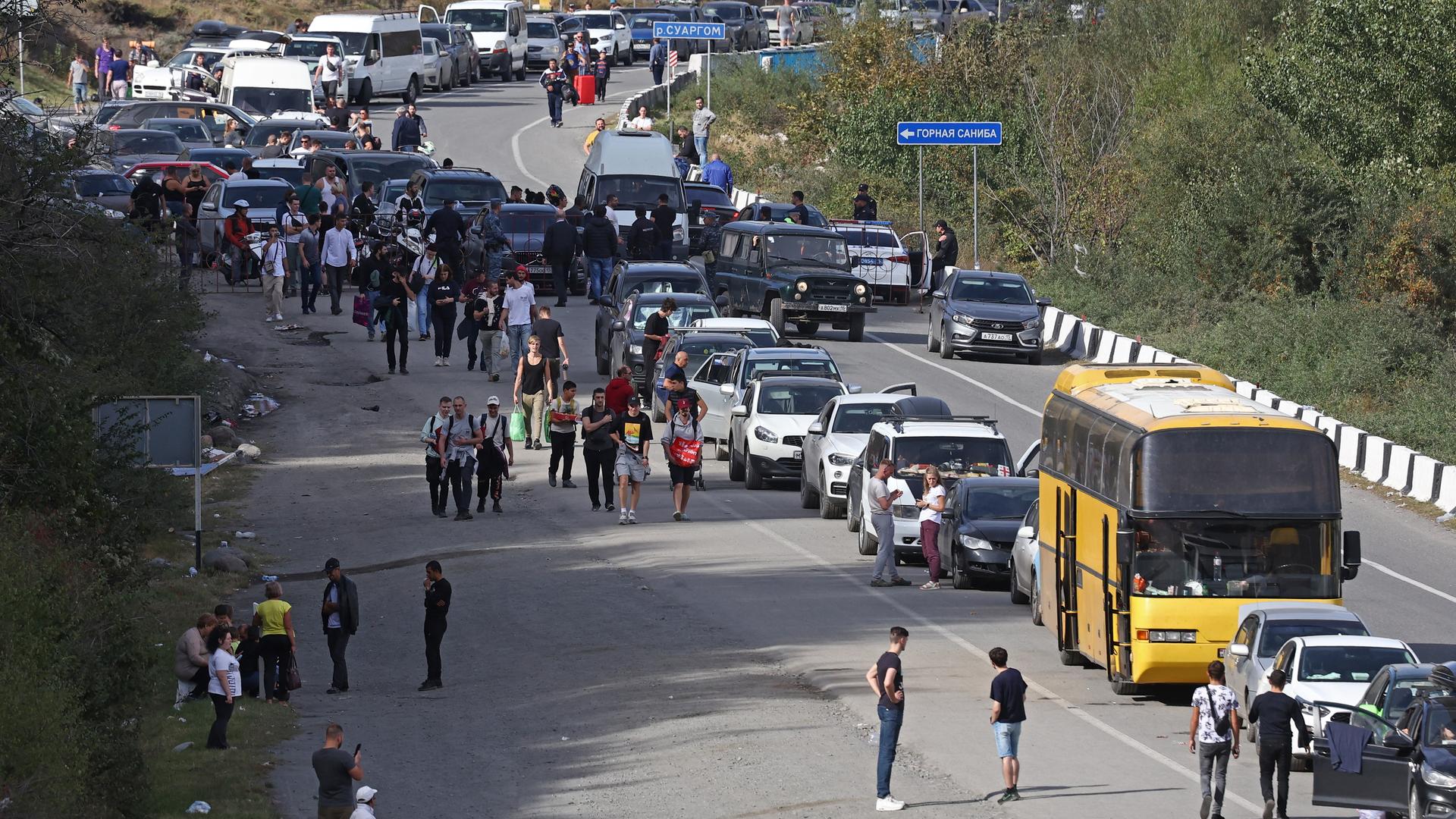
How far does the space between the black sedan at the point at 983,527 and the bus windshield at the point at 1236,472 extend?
216 inches

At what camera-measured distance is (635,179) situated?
43.5 metres

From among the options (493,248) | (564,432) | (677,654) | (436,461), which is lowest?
(677,654)

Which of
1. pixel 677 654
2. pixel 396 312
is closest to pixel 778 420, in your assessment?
pixel 396 312

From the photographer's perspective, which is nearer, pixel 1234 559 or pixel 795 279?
pixel 1234 559

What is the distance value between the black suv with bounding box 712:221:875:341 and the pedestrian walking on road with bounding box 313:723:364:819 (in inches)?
936

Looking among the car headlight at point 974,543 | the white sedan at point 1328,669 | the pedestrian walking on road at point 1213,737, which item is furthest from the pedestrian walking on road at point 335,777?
the car headlight at point 974,543

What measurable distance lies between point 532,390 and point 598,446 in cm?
338

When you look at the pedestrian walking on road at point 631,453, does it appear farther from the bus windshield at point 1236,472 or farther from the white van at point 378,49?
the white van at point 378,49

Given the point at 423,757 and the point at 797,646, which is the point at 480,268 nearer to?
the point at 797,646

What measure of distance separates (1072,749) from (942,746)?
40.5 inches

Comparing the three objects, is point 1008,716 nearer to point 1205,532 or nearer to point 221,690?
point 1205,532

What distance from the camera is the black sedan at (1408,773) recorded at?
12945mm

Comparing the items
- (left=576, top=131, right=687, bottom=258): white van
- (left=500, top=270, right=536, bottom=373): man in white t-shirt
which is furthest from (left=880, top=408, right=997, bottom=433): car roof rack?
(left=576, top=131, right=687, bottom=258): white van

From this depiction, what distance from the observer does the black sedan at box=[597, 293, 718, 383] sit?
32.3 m
